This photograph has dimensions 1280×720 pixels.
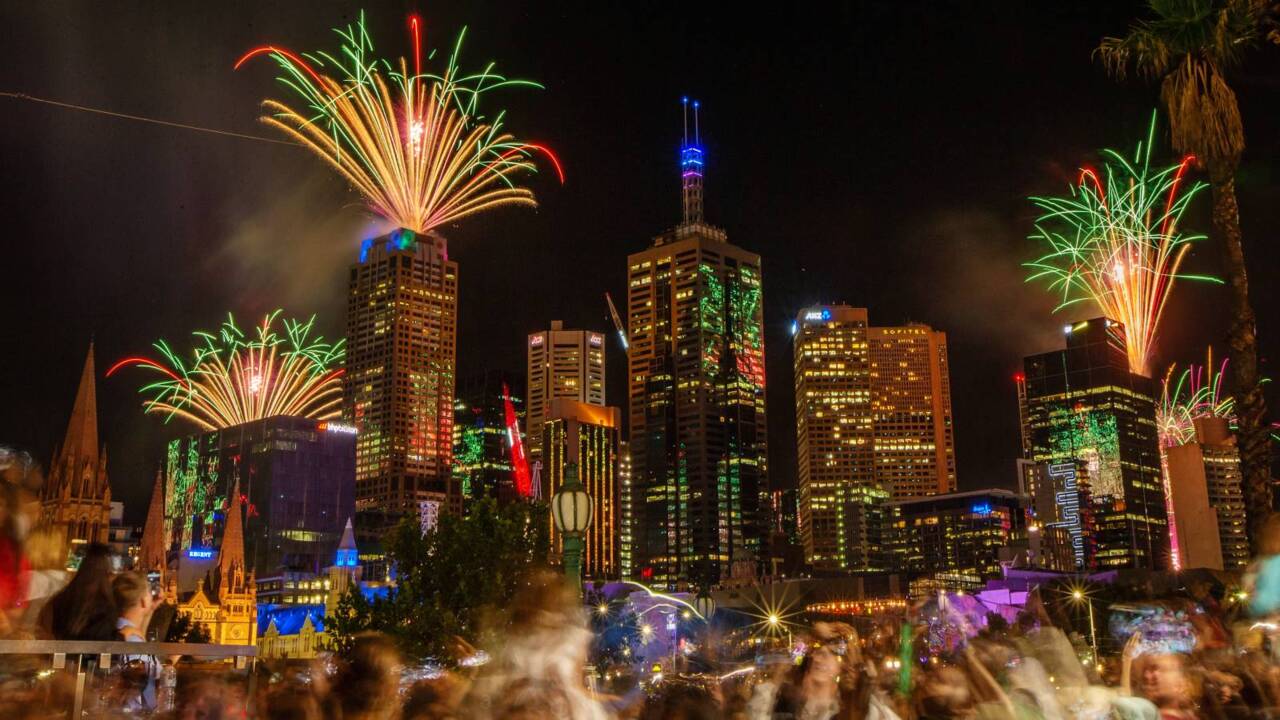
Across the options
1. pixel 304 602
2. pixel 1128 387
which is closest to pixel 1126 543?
pixel 1128 387

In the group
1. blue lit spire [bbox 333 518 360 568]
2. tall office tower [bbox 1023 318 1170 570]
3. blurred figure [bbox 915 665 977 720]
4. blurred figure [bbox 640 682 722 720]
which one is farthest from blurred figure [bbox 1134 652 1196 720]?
tall office tower [bbox 1023 318 1170 570]

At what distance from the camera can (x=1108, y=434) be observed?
180000 millimetres

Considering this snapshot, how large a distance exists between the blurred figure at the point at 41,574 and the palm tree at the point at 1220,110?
18.0 m

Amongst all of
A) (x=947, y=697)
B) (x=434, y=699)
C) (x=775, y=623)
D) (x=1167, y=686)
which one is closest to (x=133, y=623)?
(x=434, y=699)

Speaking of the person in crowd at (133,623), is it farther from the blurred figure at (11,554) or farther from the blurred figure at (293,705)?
the blurred figure at (293,705)

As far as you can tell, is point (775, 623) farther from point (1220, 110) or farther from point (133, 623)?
point (133, 623)

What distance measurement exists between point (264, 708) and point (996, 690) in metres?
5.09

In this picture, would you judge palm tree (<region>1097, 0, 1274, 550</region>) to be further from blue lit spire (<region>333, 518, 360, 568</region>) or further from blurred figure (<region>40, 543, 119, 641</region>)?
blue lit spire (<region>333, 518, 360, 568</region>)

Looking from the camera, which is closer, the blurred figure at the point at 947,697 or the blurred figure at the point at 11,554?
the blurred figure at the point at 947,697

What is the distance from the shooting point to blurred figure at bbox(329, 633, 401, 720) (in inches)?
269

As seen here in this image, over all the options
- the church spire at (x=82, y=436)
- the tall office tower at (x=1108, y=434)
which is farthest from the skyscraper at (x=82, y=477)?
the tall office tower at (x=1108, y=434)

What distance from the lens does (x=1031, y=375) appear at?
196 meters

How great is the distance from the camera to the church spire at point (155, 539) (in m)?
99.6

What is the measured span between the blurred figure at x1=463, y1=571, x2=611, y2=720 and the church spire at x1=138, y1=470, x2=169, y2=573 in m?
100.0
